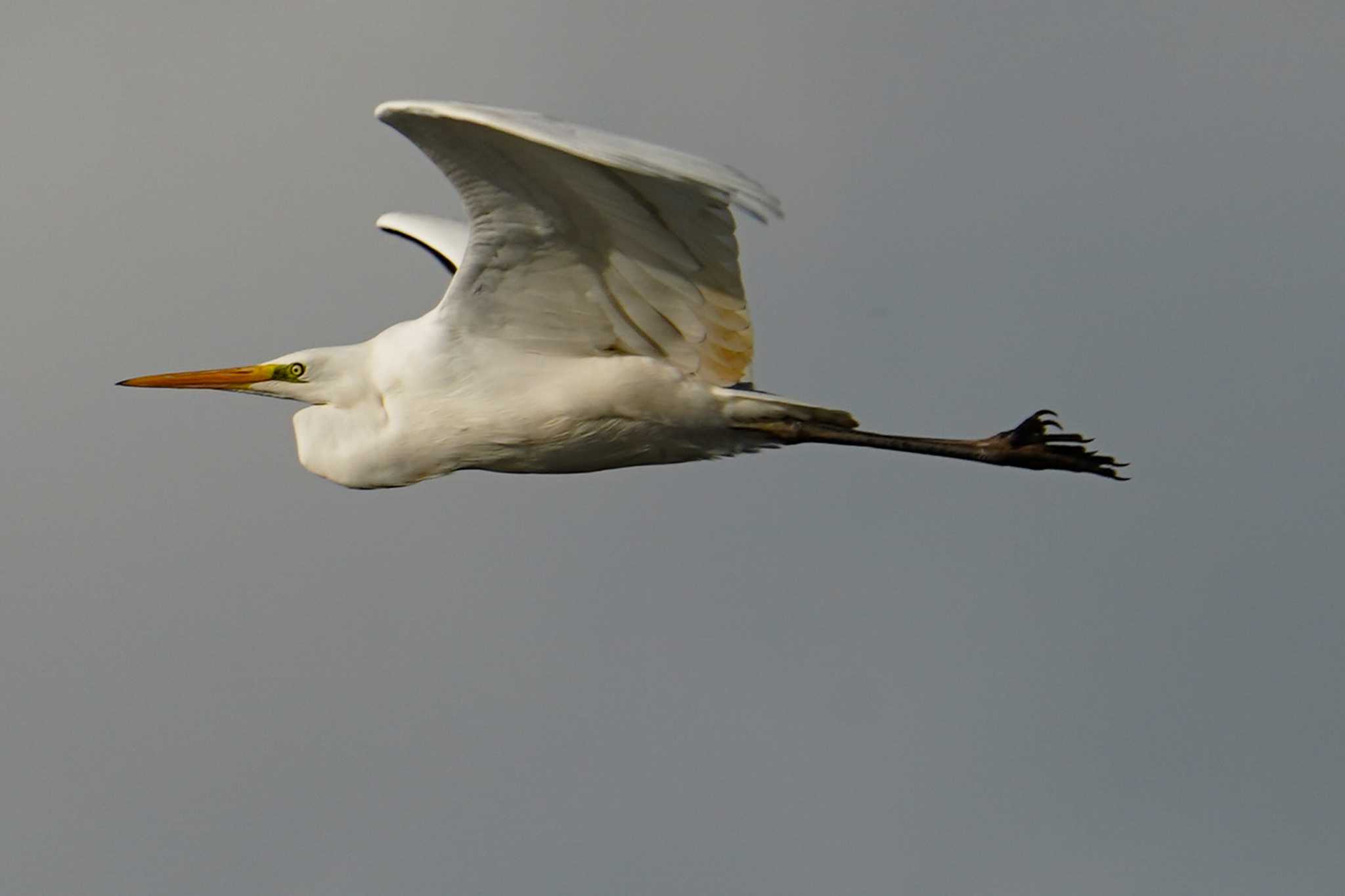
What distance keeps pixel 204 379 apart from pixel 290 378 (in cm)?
62


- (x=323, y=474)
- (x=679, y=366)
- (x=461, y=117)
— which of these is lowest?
(x=323, y=474)

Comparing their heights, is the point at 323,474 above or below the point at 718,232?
below

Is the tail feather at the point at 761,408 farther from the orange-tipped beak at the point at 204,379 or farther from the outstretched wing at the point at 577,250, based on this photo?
the orange-tipped beak at the point at 204,379

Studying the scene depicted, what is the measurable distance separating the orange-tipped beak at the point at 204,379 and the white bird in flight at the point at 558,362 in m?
0.01

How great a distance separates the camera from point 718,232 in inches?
435

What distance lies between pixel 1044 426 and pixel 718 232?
3.21 m

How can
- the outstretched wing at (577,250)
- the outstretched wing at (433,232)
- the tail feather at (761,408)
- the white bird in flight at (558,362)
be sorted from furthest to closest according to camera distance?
the outstretched wing at (433,232)
the tail feather at (761,408)
the white bird in flight at (558,362)
the outstretched wing at (577,250)

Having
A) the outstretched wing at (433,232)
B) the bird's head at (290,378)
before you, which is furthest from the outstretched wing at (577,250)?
Answer: the outstretched wing at (433,232)

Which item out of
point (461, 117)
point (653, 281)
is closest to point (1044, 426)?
point (653, 281)

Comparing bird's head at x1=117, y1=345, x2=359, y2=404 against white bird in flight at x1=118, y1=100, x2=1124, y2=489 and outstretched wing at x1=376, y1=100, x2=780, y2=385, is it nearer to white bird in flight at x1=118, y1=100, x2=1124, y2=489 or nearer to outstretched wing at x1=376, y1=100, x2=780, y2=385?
white bird in flight at x1=118, y1=100, x2=1124, y2=489

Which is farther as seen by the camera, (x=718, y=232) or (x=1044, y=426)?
(x=1044, y=426)

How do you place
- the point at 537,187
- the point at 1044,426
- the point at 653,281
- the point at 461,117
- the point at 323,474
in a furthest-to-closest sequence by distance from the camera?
the point at 1044,426 → the point at 323,474 → the point at 653,281 → the point at 537,187 → the point at 461,117

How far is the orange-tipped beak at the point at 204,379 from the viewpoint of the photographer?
42.3 ft

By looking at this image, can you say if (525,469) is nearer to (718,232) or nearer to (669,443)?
(669,443)
